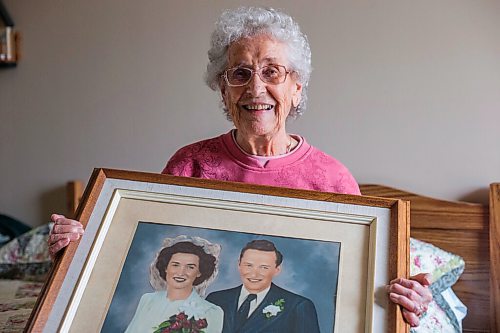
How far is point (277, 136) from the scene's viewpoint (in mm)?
1623

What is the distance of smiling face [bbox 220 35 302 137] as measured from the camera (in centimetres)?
155

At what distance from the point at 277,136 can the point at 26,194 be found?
157cm

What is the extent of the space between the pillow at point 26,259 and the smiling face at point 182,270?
143cm

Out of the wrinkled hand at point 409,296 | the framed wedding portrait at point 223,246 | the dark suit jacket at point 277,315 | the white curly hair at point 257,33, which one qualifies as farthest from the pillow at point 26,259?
the wrinkled hand at point 409,296

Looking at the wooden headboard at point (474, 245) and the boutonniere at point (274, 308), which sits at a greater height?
the wooden headboard at point (474, 245)

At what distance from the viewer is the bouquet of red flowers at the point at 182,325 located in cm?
109

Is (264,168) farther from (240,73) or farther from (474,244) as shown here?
(474,244)

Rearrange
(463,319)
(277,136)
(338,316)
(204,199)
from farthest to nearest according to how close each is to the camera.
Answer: (463,319) < (277,136) < (204,199) < (338,316)

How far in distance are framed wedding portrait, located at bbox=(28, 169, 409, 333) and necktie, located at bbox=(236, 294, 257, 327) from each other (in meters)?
0.03

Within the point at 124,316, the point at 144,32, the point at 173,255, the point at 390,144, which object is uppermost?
the point at 144,32

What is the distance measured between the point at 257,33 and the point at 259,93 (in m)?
0.15

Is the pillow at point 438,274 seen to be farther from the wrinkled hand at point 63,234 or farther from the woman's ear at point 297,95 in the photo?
the wrinkled hand at point 63,234

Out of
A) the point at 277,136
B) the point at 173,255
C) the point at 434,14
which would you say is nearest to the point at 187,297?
the point at 173,255

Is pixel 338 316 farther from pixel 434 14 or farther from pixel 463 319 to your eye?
pixel 434 14
